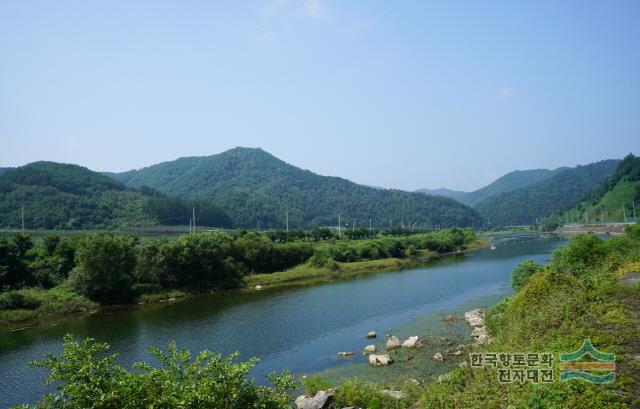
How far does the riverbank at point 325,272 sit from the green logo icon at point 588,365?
48.7 metres

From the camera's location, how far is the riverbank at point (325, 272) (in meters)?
62.1

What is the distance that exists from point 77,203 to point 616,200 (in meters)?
166

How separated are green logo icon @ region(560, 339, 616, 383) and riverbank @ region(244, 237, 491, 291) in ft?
160

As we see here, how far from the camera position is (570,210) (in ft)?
636

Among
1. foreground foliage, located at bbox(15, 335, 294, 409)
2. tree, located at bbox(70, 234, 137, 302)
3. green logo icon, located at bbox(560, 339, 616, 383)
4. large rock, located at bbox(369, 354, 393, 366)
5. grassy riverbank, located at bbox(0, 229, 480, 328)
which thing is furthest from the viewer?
tree, located at bbox(70, 234, 137, 302)

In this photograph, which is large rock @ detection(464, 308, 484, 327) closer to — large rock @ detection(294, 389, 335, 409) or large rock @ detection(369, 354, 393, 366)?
large rock @ detection(369, 354, 393, 366)

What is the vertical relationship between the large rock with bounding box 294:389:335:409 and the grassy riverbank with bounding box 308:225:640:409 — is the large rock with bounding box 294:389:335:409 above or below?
below

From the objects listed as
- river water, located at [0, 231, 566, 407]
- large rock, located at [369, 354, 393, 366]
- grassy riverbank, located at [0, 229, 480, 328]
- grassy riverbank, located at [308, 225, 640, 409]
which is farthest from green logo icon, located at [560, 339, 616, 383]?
grassy riverbank, located at [0, 229, 480, 328]

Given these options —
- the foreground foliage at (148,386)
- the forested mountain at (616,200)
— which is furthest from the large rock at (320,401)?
the forested mountain at (616,200)

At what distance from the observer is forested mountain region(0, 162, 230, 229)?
3676 inches

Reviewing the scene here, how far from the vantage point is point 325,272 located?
71438 mm

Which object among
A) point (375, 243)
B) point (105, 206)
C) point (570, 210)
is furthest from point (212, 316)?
point (570, 210)

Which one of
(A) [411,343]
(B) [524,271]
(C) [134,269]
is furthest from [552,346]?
(C) [134,269]

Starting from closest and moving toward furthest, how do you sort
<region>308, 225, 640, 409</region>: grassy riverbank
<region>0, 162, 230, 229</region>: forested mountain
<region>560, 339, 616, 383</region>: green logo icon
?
<region>308, 225, 640, 409</region>: grassy riverbank → <region>560, 339, 616, 383</region>: green logo icon → <region>0, 162, 230, 229</region>: forested mountain
